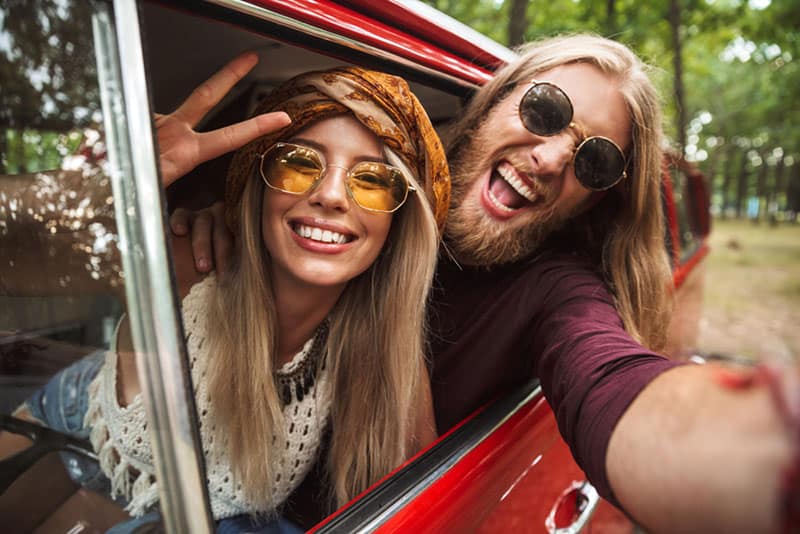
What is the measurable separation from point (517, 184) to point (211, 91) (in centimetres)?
107

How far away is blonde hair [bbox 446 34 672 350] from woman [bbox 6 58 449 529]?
0.55m

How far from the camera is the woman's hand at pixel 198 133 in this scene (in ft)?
3.71

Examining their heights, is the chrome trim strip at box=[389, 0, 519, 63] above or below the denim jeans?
above

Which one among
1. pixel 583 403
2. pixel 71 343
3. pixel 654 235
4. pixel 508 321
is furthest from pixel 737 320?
pixel 71 343

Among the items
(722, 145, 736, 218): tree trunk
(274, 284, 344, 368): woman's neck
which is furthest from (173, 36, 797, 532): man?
(722, 145, 736, 218): tree trunk

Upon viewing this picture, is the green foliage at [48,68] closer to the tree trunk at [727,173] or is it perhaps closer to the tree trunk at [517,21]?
the tree trunk at [517,21]

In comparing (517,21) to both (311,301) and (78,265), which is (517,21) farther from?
(78,265)

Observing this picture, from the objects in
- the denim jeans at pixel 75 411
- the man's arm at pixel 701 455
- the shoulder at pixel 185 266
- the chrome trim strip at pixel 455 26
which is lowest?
the denim jeans at pixel 75 411

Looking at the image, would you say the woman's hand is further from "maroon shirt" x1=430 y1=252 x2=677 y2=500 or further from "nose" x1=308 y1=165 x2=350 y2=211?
"maroon shirt" x1=430 y1=252 x2=677 y2=500

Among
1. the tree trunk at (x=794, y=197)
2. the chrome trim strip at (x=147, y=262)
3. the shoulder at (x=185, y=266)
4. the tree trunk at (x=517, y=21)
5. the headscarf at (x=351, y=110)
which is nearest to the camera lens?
the chrome trim strip at (x=147, y=262)

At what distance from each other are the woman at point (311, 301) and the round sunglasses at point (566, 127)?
508mm

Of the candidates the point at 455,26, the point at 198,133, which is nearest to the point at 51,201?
the point at 198,133

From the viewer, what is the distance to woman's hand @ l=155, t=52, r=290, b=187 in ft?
3.71

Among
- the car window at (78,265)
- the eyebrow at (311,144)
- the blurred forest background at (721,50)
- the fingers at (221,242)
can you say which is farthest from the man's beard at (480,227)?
the blurred forest background at (721,50)
